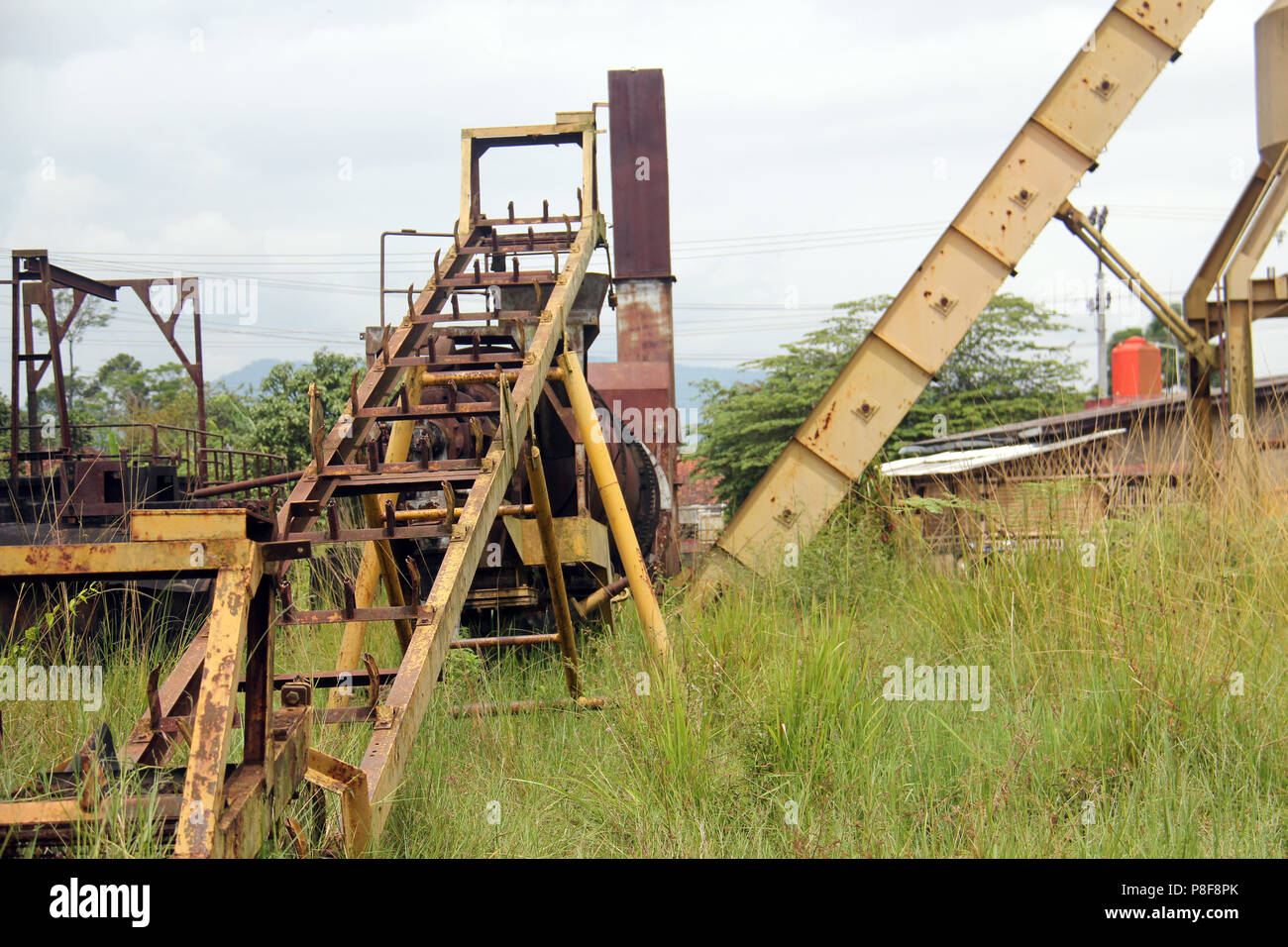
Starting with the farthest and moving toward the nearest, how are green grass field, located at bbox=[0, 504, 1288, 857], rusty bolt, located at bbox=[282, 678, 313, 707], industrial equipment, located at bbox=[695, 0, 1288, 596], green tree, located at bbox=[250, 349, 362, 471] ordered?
green tree, located at bbox=[250, 349, 362, 471] → industrial equipment, located at bbox=[695, 0, 1288, 596] → green grass field, located at bbox=[0, 504, 1288, 857] → rusty bolt, located at bbox=[282, 678, 313, 707]

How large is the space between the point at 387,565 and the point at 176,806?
2530 mm

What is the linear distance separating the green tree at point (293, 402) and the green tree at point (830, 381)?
688 cm

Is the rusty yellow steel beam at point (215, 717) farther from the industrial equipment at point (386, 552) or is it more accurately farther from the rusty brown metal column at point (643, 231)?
the rusty brown metal column at point (643, 231)

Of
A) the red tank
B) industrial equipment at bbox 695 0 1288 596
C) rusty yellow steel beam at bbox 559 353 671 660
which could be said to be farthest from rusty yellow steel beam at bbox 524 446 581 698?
the red tank

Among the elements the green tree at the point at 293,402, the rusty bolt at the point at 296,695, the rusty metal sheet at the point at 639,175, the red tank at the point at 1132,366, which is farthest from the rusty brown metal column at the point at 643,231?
the red tank at the point at 1132,366

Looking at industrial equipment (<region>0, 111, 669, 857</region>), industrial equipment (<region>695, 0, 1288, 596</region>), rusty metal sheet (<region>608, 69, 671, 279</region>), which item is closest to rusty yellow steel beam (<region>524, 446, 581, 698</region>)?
industrial equipment (<region>0, 111, 669, 857</region>)

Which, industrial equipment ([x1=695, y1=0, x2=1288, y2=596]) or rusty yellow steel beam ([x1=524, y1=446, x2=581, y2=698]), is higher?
industrial equipment ([x1=695, y1=0, x2=1288, y2=596])

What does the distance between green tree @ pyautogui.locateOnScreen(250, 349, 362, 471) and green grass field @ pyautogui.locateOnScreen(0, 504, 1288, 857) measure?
34.9ft

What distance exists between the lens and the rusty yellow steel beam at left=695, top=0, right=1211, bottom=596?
8711 mm

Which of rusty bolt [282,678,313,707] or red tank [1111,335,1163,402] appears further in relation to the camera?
red tank [1111,335,1163,402]

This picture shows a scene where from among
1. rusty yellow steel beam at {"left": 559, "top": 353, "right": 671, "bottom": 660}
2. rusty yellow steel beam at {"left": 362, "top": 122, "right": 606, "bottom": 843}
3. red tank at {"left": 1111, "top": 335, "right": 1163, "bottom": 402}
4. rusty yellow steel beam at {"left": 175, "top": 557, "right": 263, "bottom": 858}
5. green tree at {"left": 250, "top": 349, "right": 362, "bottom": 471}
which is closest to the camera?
rusty yellow steel beam at {"left": 175, "top": 557, "right": 263, "bottom": 858}

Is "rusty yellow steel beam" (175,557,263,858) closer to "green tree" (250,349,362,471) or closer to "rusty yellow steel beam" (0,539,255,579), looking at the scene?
"rusty yellow steel beam" (0,539,255,579)

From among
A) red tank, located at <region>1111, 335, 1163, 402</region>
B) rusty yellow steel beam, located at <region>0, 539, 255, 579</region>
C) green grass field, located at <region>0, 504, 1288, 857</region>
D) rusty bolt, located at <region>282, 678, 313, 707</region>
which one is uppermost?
red tank, located at <region>1111, 335, 1163, 402</region>
